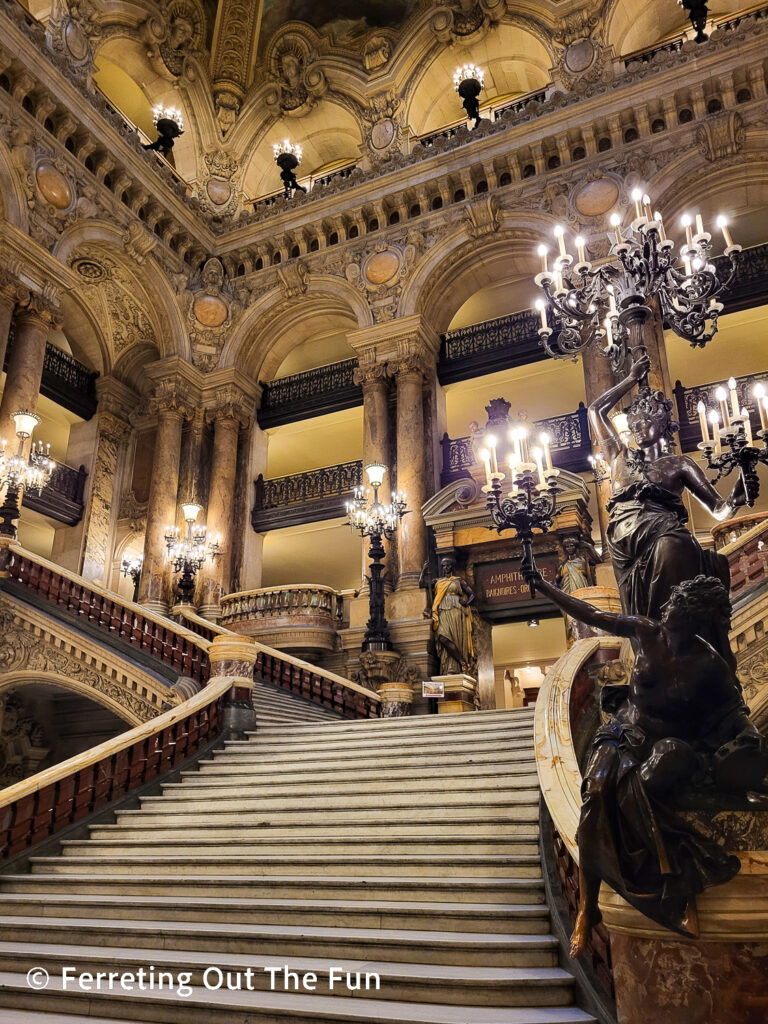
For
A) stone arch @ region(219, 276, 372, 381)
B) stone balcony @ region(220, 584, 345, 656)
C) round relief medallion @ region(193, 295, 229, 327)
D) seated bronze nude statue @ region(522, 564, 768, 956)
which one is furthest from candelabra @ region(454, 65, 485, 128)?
seated bronze nude statue @ region(522, 564, 768, 956)

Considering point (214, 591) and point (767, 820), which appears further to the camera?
point (214, 591)

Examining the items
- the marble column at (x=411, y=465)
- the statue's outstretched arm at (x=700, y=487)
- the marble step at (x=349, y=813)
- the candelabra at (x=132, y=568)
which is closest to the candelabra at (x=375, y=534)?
the marble column at (x=411, y=465)

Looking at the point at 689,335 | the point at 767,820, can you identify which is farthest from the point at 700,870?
the point at 689,335

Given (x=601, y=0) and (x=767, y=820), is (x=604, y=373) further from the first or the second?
(x=767, y=820)

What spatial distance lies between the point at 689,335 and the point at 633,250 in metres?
1.17

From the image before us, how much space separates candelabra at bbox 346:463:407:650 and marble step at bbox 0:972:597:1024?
8.22 metres

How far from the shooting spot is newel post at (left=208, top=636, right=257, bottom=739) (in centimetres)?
834

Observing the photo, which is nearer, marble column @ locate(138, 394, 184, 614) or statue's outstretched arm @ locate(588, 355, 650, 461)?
statue's outstretched arm @ locate(588, 355, 650, 461)

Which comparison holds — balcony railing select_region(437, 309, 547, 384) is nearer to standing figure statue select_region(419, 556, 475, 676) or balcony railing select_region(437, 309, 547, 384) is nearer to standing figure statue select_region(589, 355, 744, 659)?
standing figure statue select_region(419, 556, 475, 676)

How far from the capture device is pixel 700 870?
216 cm

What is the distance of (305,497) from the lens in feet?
55.5

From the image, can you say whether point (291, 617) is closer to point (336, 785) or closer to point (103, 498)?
point (103, 498)

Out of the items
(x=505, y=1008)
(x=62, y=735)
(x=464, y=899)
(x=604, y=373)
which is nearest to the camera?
(x=505, y=1008)

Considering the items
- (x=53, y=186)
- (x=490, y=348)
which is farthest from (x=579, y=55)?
(x=53, y=186)
